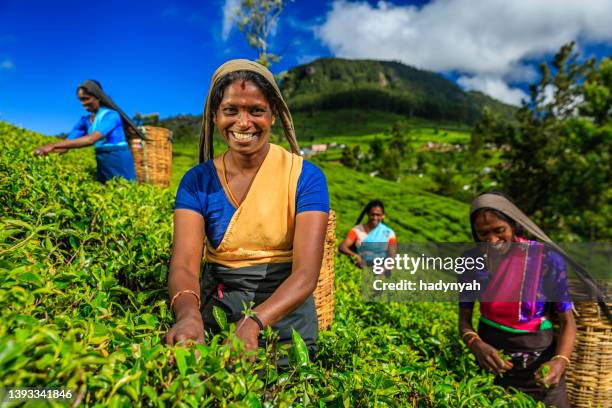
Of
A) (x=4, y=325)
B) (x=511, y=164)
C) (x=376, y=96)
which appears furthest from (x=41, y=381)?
(x=376, y=96)

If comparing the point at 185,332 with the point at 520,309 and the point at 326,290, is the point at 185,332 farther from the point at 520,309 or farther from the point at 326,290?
the point at 520,309

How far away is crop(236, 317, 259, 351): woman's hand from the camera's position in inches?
55.4

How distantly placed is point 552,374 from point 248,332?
98.0 inches

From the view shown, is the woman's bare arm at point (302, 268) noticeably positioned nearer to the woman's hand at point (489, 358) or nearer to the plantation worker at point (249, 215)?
the plantation worker at point (249, 215)

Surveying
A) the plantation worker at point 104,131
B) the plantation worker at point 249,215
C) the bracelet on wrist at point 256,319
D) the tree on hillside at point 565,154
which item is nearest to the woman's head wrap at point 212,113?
the plantation worker at point 249,215

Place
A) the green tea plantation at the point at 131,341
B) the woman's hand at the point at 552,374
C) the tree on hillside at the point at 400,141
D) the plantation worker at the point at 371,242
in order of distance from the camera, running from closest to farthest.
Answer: the green tea plantation at the point at 131,341
the woman's hand at the point at 552,374
the plantation worker at the point at 371,242
the tree on hillside at the point at 400,141

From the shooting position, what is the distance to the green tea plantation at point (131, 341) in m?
0.87

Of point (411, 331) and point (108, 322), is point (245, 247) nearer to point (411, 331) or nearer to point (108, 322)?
point (108, 322)

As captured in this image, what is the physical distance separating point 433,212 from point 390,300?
49.8 feet

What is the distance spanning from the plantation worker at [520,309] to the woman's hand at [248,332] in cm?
210

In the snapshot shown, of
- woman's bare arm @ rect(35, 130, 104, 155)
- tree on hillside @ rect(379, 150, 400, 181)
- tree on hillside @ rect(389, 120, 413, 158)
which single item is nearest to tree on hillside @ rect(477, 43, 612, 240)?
woman's bare arm @ rect(35, 130, 104, 155)

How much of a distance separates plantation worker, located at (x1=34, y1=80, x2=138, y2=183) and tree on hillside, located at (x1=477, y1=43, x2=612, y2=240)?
810 inches

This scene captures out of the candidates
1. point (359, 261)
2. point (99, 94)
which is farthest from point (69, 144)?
point (359, 261)

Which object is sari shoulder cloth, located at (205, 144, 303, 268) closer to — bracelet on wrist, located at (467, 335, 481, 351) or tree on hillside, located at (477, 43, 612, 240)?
bracelet on wrist, located at (467, 335, 481, 351)
